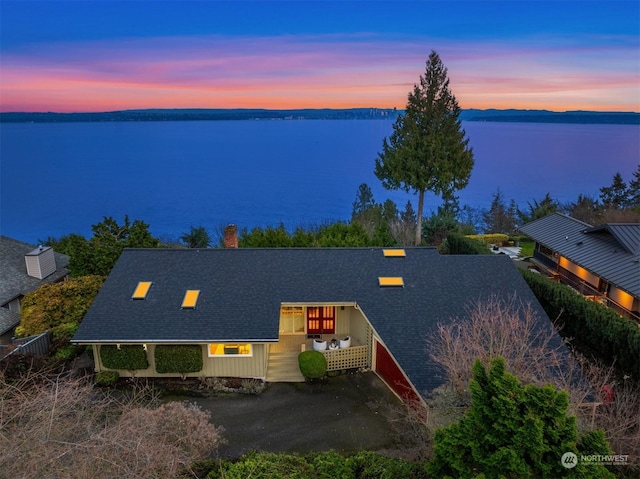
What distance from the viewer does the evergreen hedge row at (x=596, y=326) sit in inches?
626

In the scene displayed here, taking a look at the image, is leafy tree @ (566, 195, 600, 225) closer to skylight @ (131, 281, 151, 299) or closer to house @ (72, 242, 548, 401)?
house @ (72, 242, 548, 401)

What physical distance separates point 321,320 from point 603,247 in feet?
54.3

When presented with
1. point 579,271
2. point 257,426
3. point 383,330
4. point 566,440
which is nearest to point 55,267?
point 257,426

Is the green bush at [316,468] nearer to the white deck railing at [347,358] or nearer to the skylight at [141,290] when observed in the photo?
A: the white deck railing at [347,358]

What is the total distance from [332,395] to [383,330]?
10.6 ft

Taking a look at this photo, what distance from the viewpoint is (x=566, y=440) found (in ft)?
26.4

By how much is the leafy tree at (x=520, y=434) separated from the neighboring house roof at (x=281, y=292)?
18.3ft

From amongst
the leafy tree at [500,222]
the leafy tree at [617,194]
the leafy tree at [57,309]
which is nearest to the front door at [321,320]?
the leafy tree at [57,309]

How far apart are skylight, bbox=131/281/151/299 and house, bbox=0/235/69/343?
8.11 meters

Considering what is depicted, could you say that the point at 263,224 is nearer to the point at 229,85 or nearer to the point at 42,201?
the point at 229,85

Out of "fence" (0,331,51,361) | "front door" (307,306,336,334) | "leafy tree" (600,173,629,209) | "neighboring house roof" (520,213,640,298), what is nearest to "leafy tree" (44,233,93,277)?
"fence" (0,331,51,361)

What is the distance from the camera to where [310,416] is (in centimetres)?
1545

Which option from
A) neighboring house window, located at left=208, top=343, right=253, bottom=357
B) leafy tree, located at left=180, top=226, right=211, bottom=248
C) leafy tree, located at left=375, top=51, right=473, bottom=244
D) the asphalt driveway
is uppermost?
leafy tree, located at left=375, top=51, right=473, bottom=244

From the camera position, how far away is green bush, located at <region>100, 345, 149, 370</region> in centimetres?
1689
